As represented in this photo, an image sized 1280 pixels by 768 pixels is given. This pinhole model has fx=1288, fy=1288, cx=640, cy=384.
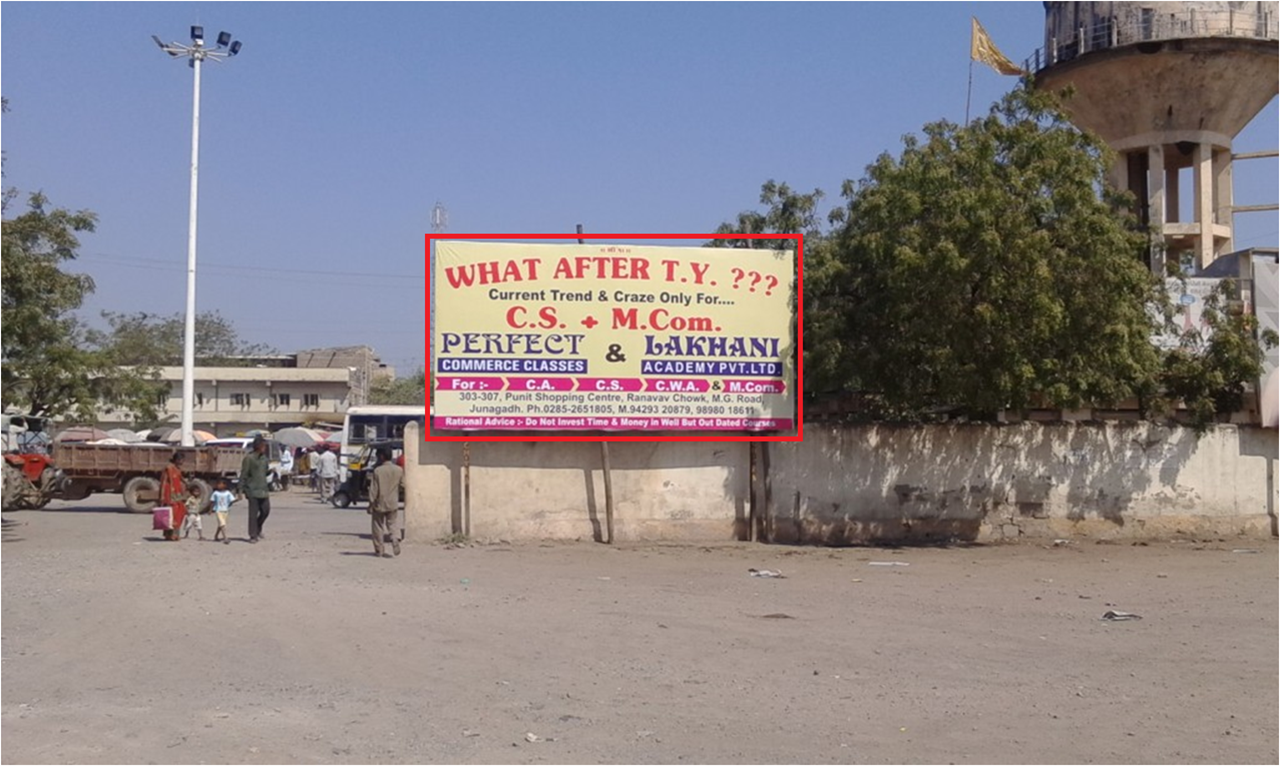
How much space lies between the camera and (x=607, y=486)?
1838 cm

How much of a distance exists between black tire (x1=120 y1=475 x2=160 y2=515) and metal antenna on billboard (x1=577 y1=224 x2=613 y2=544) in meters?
12.5

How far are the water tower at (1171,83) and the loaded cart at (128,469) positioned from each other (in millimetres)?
23592

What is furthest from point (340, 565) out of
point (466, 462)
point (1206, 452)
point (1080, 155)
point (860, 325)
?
point (1206, 452)

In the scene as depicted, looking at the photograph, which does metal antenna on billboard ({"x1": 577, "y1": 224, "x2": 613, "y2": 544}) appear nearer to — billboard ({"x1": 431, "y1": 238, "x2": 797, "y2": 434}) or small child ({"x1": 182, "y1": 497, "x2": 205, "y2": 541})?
billboard ({"x1": 431, "y1": 238, "x2": 797, "y2": 434})

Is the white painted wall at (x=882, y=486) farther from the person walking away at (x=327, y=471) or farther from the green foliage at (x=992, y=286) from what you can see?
the person walking away at (x=327, y=471)

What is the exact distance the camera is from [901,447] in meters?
19.2

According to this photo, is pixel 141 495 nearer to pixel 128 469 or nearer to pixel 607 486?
pixel 128 469

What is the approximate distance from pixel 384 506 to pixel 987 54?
24878 mm

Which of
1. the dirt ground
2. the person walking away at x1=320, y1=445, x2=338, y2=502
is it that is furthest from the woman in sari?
the person walking away at x1=320, y1=445, x2=338, y2=502

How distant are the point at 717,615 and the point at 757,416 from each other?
21.4ft

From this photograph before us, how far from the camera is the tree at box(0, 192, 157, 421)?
20547 mm

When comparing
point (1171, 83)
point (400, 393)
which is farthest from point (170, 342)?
point (1171, 83)

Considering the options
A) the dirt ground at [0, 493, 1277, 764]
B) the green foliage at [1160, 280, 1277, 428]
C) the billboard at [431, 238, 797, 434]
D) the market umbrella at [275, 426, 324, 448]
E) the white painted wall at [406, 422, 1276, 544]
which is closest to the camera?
the dirt ground at [0, 493, 1277, 764]

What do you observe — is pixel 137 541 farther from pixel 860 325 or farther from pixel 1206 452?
pixel 1206 452
